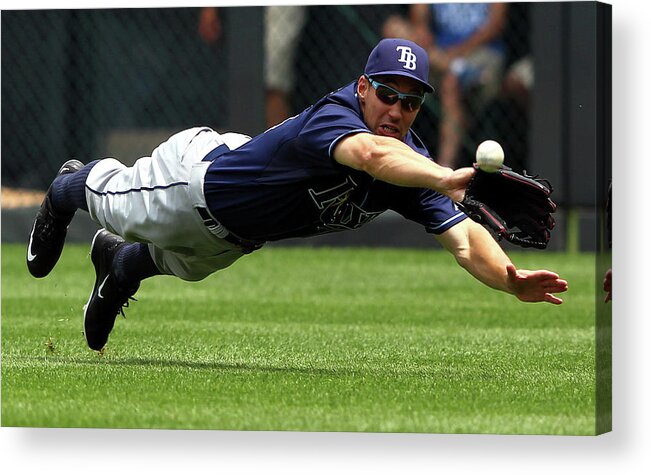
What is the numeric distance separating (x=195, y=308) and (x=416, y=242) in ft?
9.19

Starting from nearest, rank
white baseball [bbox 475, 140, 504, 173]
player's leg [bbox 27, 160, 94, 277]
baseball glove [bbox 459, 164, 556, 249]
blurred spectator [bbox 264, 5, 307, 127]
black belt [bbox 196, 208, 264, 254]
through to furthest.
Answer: white baseball [bbox 475, 140, 504, 173], baseball glove [bbox 459, 164, 556, 249], black belt [bbox 196, 208, 264, 254], player's leg [bbox 27, 160, 94, 277], blurred spectator [bbox 264, 5, 307, 127]

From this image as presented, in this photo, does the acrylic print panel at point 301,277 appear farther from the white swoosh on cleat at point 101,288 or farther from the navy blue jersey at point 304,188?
the navy blue jersey at point 304,188

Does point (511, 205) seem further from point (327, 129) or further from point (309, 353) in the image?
point (309, 353)

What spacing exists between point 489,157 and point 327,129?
683 mm

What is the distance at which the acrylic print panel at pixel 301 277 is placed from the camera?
476 cm

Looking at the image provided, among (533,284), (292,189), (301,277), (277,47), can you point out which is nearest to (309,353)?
(292,189)

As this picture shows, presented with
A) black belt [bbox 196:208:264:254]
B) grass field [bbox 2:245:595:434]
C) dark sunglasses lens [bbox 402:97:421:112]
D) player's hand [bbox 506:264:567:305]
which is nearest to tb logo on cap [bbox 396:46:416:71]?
dark sunglasses lens [bbox 402:97:421:112]

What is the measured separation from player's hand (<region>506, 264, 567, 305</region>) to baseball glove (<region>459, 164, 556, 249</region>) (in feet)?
0.32

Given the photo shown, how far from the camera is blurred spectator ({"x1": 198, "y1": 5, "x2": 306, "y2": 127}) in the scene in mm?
10148

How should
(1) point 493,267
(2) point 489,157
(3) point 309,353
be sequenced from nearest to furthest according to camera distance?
(2) point 489,157 → (1) point 493,267 → (3) point 309,353

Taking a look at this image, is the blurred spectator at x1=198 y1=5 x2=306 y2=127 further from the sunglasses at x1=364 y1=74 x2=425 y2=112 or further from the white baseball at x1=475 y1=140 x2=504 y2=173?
the white baseball at x1=475 y1=140 x2=504 y2=173

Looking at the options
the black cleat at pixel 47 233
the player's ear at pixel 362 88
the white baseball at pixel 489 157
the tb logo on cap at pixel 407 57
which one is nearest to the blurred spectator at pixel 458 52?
the black cleat at pixel 47 233

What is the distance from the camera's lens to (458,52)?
10.4m

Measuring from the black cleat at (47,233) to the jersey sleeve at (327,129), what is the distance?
120cm
